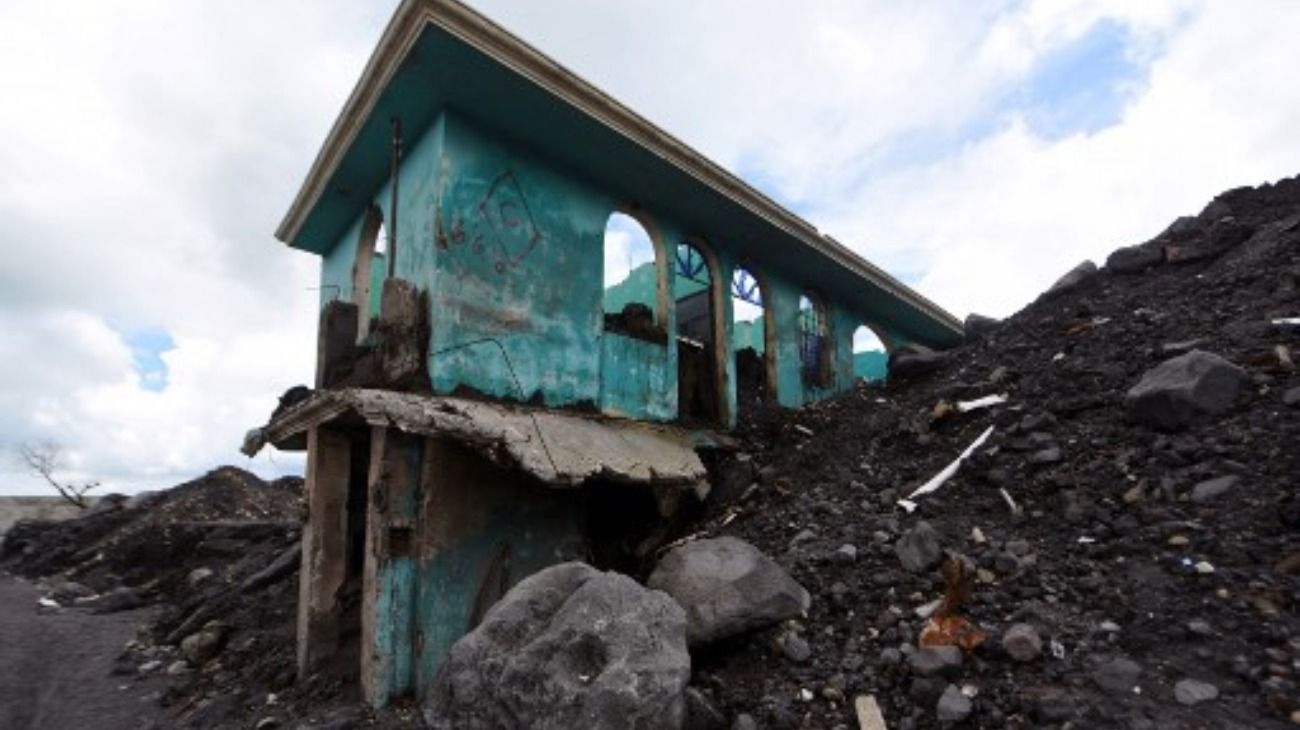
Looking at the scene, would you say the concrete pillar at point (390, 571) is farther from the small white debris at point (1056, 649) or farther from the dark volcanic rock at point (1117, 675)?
the dark volcanic rock at point (1117, 675)

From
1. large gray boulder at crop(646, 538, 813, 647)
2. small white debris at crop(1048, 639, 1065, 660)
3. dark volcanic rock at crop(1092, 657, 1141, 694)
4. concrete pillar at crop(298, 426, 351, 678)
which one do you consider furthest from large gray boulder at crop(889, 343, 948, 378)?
concrete pillar at crop(298, 426, 351, 678)

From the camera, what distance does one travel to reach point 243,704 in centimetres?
591

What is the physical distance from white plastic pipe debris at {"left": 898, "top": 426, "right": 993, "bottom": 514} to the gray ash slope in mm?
93

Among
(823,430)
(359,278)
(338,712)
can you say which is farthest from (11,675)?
(823,430)

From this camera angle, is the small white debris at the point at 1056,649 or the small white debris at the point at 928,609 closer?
the small white debris at the point at 1056,649

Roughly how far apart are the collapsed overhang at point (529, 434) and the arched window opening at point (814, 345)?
3.73 meters

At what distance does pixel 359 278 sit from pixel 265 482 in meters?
11.5

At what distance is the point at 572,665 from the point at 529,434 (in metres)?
2.35

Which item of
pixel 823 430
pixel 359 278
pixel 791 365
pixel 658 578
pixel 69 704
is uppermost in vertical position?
pixel 359 278

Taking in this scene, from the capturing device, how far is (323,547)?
627cm

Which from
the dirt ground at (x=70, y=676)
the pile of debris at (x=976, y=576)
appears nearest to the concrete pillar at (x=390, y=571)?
the pile of debris at (x=976, y=576)

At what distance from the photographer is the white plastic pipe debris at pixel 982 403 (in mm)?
6840

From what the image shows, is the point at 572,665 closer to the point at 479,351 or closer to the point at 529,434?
the point at 529,434

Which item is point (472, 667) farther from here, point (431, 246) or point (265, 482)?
point (265, 482)
